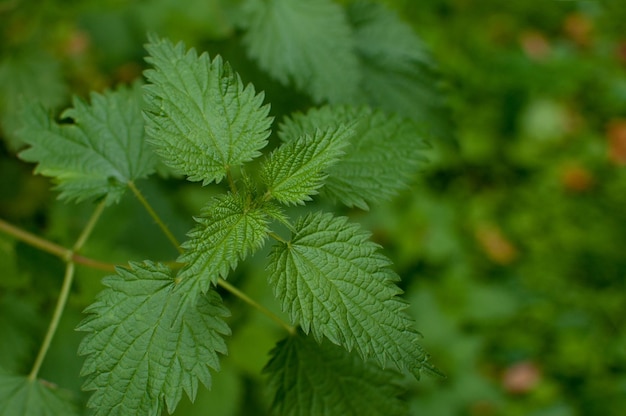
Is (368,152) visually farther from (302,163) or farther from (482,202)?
(482,202)

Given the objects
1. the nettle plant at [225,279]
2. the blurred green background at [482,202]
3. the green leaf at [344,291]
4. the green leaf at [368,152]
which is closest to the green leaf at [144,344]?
the nettle plant at [225,279]

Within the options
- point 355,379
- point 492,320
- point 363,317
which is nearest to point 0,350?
point 355,379

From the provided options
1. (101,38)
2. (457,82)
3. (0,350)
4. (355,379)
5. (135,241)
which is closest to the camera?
(355,379)

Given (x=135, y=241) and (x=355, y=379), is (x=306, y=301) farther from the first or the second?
(x=135, y=241)

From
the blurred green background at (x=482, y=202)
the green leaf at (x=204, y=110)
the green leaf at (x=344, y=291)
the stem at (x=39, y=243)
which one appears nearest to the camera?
the green leaf at (x=344, y=291)

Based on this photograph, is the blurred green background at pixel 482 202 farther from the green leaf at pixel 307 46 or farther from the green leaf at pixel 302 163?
the green leaf at pixel 302 163

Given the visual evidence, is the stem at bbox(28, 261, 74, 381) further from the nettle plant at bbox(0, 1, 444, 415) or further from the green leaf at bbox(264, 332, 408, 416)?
the green leaf at bbox(264, 332, 408, 416)
